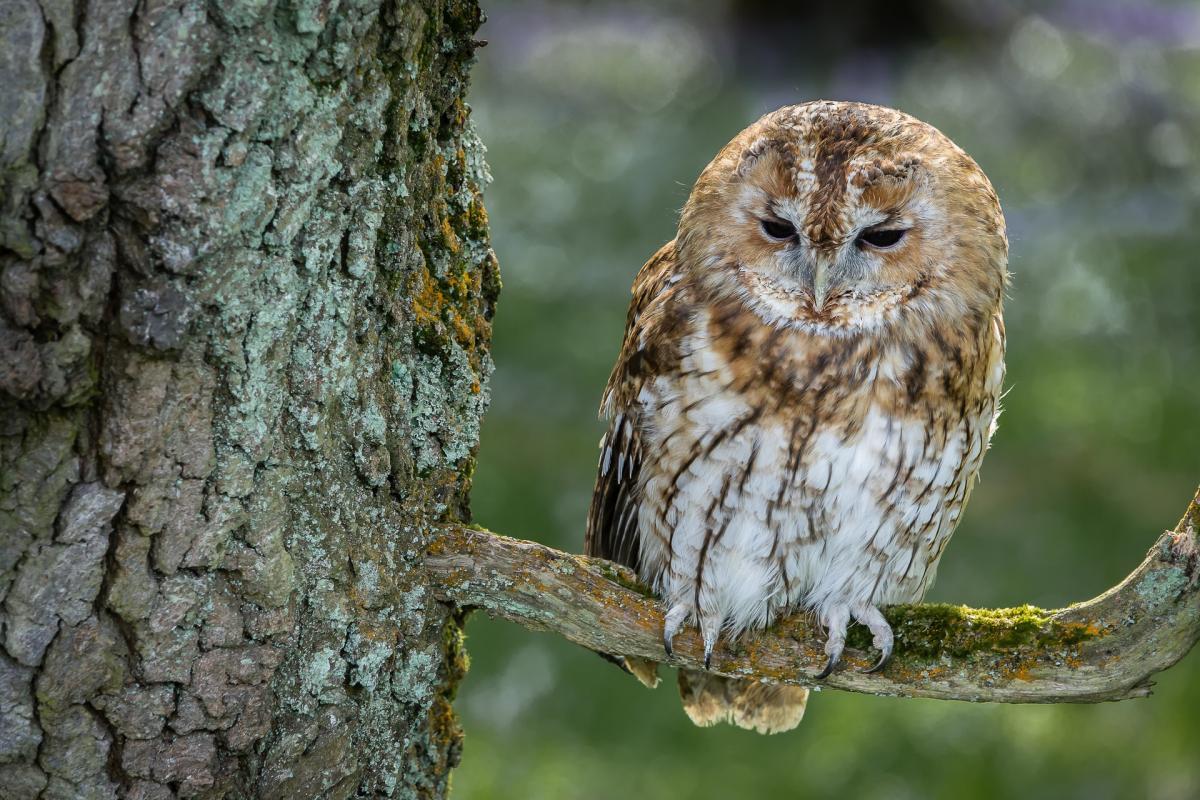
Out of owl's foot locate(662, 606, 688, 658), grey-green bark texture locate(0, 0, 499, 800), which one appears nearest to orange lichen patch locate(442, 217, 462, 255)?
grey-green bark texture locate(0, 0, 499, 800)

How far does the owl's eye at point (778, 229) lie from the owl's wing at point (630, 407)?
0.58ft

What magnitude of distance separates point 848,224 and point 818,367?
0.21m

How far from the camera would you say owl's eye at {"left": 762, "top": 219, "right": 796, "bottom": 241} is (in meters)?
1.73

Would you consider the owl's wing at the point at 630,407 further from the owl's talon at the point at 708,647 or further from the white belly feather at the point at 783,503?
the owl's talon at the point at 708,647

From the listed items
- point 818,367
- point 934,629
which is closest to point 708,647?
point 934,629

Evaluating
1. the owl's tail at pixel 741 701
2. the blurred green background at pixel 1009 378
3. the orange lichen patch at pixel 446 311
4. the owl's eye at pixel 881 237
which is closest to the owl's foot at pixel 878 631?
the owl's tail at pixel 741 701

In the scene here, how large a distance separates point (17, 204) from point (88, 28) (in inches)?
7.3

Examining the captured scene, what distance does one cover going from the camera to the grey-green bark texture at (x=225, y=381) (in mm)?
1184

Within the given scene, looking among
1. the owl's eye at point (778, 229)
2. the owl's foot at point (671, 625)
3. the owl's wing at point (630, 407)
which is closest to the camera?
the owl's foot at point (671, 625)

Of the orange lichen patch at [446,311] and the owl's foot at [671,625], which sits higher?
the orange lichen patch at [446,311]

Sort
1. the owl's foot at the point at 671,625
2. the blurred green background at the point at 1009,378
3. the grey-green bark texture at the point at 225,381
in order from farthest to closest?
the blurred green background at the point at 1009,378, the owl's foot at the point at 671,625, the grey-green bark texture at the point at 225,381

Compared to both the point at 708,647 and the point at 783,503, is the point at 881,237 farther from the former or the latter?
the point at 708,647

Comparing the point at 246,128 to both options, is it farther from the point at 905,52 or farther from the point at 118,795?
the point at 905,52

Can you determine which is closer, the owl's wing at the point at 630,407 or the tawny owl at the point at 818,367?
the tawny owl at the point at 818,367
